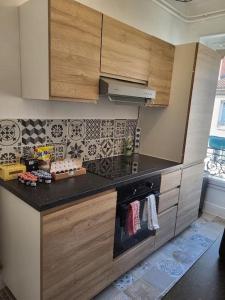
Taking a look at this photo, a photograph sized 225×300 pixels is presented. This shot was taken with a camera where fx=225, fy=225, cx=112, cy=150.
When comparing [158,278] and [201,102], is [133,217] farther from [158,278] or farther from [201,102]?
[201,102]

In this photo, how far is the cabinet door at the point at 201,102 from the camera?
2119 mm

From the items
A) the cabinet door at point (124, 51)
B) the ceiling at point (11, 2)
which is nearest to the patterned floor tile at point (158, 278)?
the cabinet door at point (124, 51)

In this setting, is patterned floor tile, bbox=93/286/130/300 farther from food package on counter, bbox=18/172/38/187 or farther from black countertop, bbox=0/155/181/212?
food package on counter, bbox=18/172/38/187

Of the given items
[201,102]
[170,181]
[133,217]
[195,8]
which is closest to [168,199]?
[170,181]

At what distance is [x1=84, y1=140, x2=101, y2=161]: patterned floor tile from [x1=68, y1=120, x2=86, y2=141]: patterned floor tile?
0.33ft

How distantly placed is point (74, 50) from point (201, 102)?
1.41m

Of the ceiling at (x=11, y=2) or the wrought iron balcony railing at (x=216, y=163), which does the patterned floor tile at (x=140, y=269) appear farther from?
the ceiling at (x=11, y=2)

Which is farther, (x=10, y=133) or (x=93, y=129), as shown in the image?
(x=93, y=129)

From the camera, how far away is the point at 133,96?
180 cm

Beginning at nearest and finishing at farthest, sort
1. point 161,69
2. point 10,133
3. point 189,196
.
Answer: point 10,133 → point 161,69 → point 189,196

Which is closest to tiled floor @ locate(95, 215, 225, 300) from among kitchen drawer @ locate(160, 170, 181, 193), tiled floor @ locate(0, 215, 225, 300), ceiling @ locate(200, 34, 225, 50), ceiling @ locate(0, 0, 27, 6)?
tiled floor @ locate(0, 215, 225, 300)

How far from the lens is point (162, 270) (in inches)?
77.9

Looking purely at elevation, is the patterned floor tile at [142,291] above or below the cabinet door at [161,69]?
below

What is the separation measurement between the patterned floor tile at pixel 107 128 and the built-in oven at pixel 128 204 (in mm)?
651
